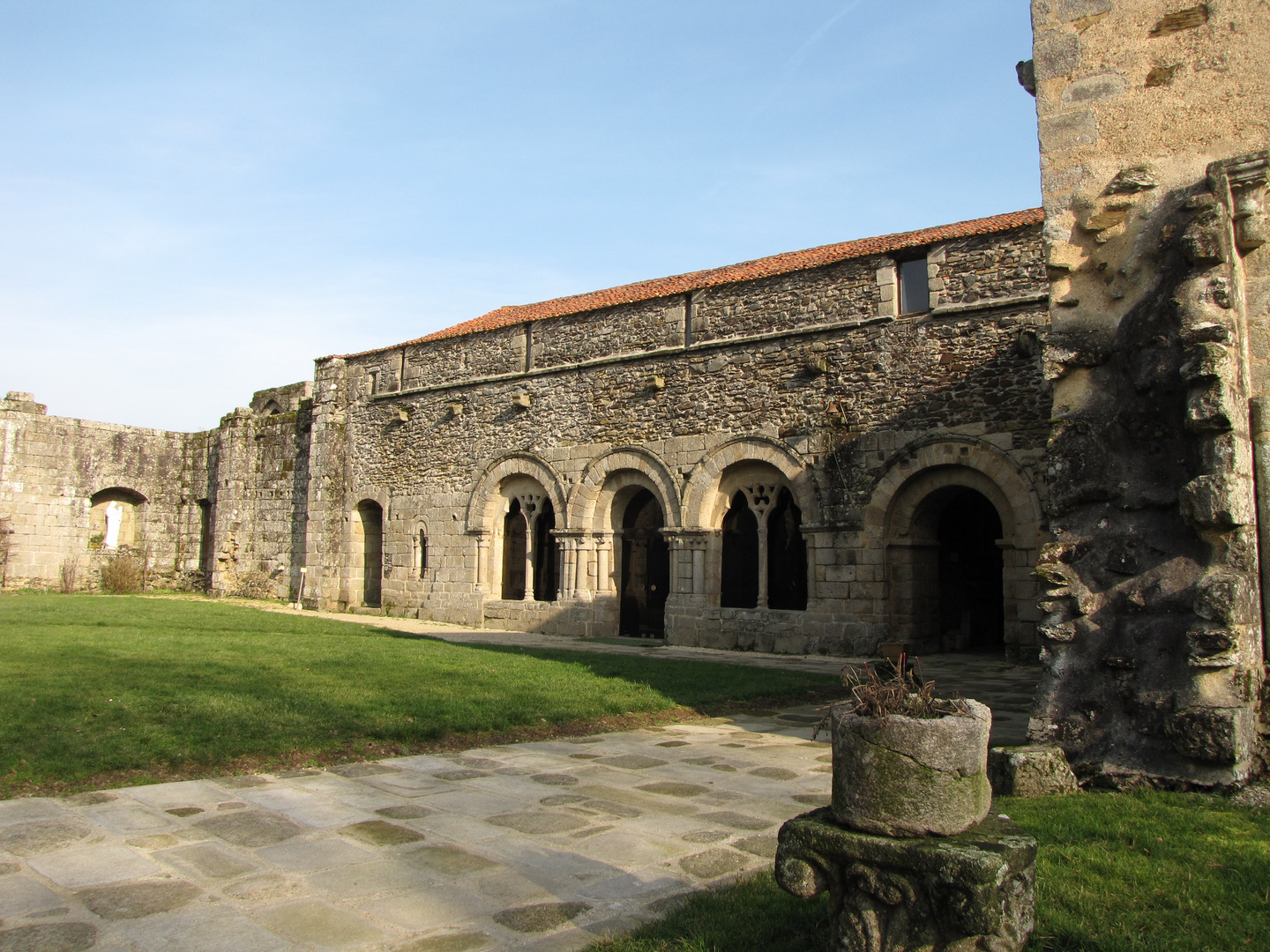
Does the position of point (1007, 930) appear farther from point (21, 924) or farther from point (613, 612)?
point (613, 612)

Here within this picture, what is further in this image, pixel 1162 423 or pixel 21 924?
pixel 1162 423

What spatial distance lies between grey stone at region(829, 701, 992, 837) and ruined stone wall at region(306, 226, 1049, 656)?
7.54m

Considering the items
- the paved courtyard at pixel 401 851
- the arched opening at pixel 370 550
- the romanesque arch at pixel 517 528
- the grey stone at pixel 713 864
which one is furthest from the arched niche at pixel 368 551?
the grey stone at pixel 713 864

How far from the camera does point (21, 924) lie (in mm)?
3078

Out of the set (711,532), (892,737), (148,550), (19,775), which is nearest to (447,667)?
(19,775)

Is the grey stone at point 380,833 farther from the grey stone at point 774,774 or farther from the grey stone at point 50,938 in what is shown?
the grey stone at point 774,774

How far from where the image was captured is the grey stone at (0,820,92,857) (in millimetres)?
3879

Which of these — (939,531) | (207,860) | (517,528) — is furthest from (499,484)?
(207,860)

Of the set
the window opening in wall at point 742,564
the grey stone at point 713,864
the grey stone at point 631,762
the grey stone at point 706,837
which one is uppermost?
the window opening in wall at point 742,564

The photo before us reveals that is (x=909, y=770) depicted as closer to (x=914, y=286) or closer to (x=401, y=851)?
(x=401, y=851)

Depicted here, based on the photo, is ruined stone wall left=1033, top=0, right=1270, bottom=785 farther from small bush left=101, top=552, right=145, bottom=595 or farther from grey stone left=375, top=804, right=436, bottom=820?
small bush left=101, top=552, right=145, bottom=595

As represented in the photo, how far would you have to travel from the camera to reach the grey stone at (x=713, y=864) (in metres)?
3.72

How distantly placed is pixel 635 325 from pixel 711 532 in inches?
151

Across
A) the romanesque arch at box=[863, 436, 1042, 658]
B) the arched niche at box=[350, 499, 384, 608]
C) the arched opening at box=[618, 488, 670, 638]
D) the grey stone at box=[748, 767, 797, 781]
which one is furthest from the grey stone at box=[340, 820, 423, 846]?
the arched niche at box=[350, 499, 384, 608]
